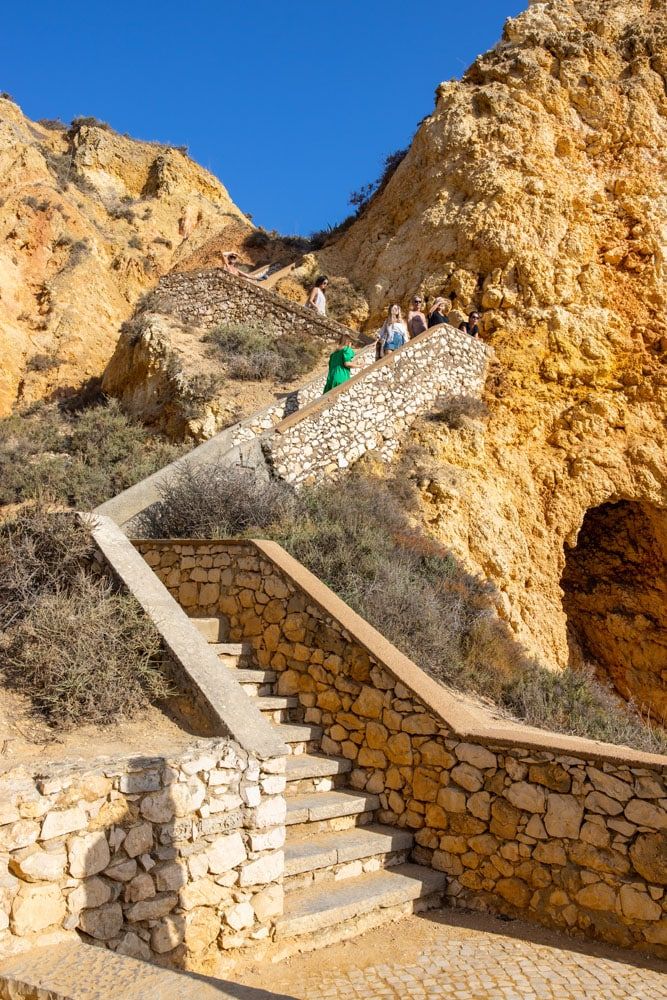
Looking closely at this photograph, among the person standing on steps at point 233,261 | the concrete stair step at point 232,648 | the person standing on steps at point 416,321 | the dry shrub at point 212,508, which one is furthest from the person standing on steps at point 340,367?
the person standing on steps at point 233,261

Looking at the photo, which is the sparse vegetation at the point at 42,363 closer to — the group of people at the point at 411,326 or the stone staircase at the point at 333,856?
the group of people at the point at 411,326

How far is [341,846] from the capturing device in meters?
4.88

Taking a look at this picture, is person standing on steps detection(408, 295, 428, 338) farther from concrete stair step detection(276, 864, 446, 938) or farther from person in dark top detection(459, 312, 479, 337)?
concrete stair step detection(276, 864, 446, 938)

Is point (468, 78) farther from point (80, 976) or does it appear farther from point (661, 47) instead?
point (80, 976)

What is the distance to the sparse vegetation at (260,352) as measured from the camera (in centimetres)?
1421

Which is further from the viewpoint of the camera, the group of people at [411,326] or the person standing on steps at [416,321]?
the person standing on steps at [416,321]

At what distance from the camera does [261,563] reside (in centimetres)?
654

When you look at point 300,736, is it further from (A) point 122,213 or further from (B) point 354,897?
(A) point 122,213

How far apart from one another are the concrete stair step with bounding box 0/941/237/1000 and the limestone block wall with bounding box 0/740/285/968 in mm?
211

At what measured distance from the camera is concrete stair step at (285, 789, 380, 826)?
16.4 feet

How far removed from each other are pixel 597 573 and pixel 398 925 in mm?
11248

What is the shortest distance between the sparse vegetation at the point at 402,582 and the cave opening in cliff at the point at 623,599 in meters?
6.25

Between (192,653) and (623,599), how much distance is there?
11.3m

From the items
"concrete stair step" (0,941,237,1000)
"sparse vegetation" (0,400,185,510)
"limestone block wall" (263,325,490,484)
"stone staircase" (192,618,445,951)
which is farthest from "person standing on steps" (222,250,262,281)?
"concrete stair step" (0,941,237,1000)
